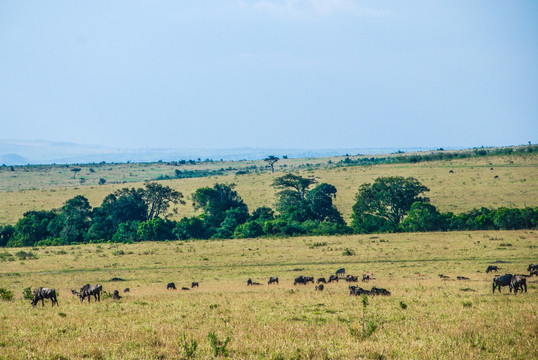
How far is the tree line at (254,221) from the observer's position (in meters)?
61.0

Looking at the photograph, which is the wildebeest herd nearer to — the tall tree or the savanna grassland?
the savanna grassland

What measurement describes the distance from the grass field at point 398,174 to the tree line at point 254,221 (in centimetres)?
882

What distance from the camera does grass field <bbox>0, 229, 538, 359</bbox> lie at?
11.1 m

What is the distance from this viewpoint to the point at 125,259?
4741 cm

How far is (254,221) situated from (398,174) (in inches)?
1888

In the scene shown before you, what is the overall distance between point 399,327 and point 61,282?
28.4 meters

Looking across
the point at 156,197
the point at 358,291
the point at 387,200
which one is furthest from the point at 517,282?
the point at 156,197

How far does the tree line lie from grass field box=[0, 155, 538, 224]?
882 centimetres

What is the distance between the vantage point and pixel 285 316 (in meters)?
16.0

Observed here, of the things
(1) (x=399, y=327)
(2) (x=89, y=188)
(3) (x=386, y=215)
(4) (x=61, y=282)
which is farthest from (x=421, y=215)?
(2) (x=89, y=188)

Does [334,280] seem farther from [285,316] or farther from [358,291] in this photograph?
[285,316]

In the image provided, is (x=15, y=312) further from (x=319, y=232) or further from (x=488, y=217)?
(x=488, y=217)

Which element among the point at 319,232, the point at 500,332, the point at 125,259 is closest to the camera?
the point at 500,332

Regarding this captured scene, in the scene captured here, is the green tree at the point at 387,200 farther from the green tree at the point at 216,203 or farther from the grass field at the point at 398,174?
the green tree at the point at 216,203
